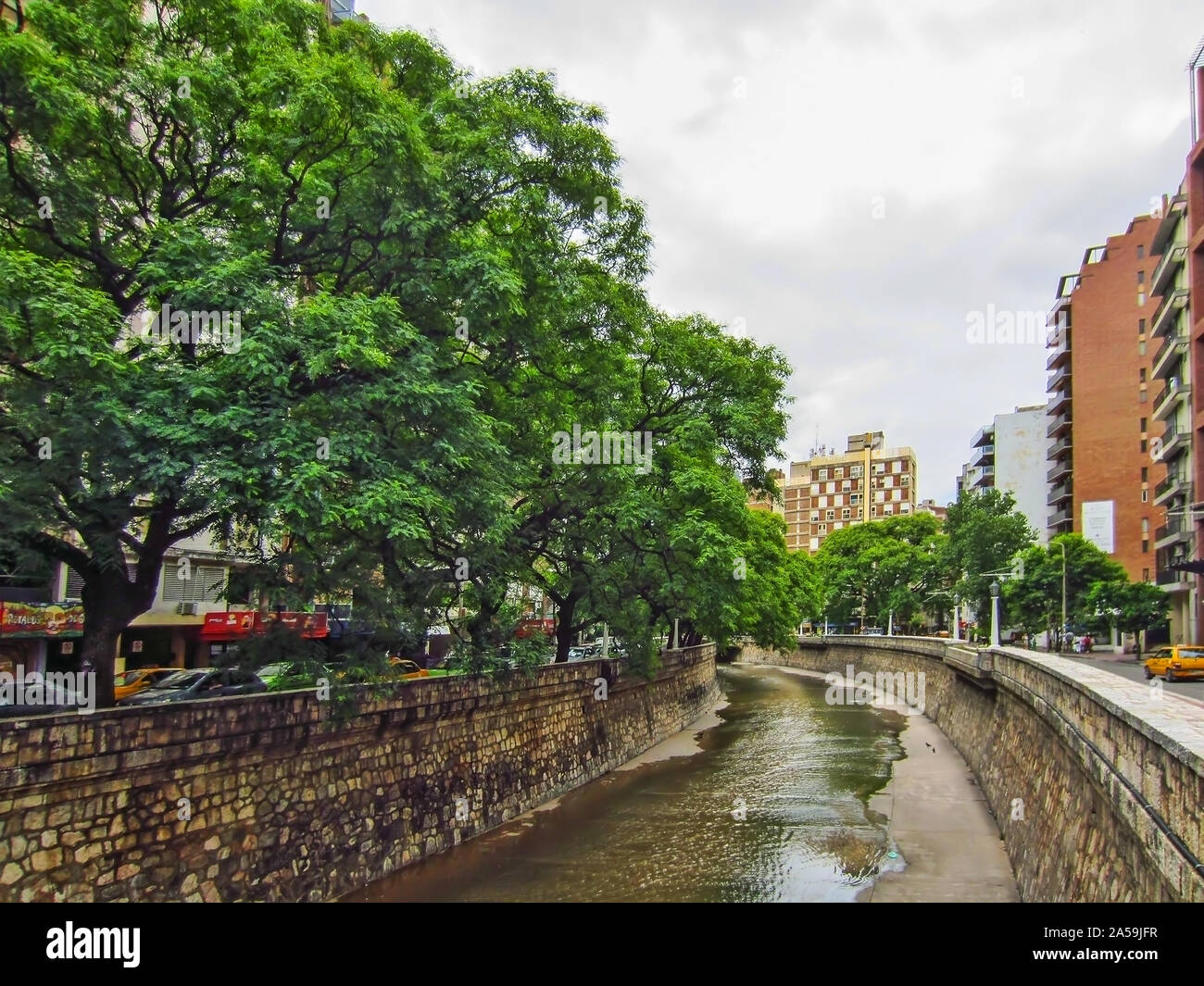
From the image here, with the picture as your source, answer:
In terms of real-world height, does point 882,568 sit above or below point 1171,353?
below

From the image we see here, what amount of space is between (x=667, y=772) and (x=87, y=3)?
25.2m

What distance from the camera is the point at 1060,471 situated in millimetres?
73812

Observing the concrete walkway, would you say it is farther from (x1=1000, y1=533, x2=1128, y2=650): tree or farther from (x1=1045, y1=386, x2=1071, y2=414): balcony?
(x1=1045, y1=386, x2=1071, y2=414): balcony

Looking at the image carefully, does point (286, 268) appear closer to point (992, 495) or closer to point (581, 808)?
point (581, 808)

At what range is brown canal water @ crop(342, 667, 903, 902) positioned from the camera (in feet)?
56.7

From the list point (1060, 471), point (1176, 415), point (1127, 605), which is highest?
point (1176, 415)

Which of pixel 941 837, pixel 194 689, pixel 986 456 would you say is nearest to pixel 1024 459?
pixel 986 456

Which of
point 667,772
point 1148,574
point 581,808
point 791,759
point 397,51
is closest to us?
point 397,51

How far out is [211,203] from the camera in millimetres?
15062

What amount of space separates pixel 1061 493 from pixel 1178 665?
44094 mm

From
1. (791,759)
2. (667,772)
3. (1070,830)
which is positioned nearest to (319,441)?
(1070,830)

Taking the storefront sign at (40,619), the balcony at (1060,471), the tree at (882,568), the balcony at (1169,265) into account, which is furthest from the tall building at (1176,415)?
the storefront sign at (40,619)

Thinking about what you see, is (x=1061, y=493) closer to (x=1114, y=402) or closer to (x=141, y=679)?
(x=1114, y=402)

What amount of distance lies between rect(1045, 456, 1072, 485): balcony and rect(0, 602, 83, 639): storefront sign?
70.0m
